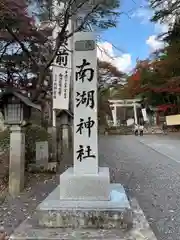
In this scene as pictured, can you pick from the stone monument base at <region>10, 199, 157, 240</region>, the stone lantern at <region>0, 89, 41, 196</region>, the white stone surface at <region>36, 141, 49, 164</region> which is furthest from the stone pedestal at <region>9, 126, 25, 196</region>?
the stone monument base at <region>10, 199, 157, 240</region>

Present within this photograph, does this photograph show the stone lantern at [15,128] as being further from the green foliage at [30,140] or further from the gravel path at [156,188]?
the gravel path at [156,188]

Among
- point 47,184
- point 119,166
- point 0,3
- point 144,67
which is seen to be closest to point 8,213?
point 47,184

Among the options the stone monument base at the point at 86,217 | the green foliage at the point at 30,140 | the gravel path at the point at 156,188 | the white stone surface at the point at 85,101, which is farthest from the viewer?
the green foliage at the point at 30,140

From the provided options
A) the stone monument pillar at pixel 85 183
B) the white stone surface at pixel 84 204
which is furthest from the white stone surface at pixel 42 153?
the white stone surface at pixel 84 204

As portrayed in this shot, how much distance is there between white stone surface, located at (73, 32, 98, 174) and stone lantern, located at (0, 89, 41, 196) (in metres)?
2.95

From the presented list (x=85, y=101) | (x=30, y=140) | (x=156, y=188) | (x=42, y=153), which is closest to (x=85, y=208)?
(x=85, y=101)

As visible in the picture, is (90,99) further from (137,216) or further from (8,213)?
(8,213)

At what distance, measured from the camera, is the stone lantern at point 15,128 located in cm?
739

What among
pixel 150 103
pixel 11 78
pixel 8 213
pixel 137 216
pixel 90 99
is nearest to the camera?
pixel 137 216

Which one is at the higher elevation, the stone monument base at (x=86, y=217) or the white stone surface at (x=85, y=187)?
the white stone surface at (x=85, y=187)

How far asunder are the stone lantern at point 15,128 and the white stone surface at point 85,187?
319 centimetres

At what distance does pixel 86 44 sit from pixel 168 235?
9.21 ft

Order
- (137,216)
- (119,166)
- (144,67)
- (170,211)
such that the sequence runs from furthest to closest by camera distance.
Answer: (144,67)
(119,166)
(170,211)
(137,216)

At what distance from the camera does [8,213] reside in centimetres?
586
